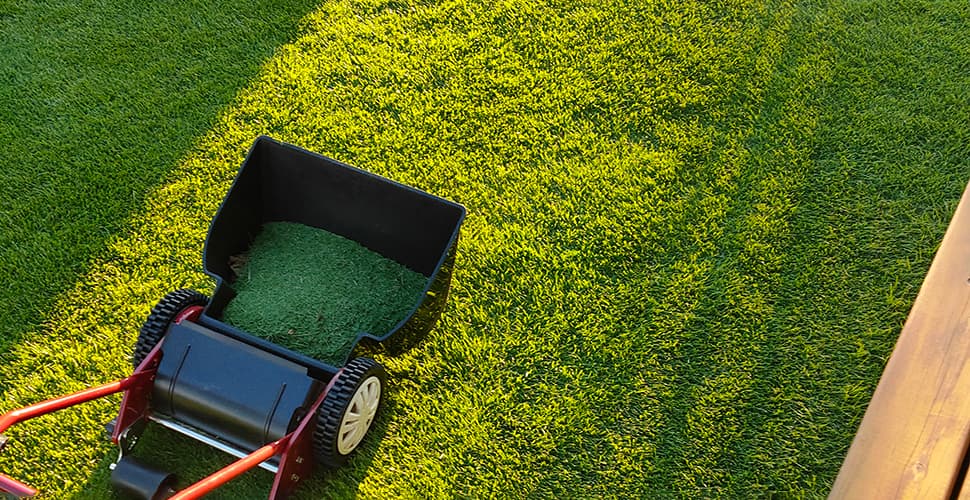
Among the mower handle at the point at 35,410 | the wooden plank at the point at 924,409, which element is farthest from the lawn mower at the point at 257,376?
the wooden plank at the point at 924,409

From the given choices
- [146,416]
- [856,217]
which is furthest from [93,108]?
[856,217]

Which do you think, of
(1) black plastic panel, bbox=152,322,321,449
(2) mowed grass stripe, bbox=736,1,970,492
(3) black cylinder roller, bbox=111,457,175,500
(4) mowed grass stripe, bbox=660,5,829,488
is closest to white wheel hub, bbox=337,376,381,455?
(1) black plastic panel, bbox=152,322,321,449

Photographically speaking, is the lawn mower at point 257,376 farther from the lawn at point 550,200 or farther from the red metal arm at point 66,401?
the lawn at point 550,200

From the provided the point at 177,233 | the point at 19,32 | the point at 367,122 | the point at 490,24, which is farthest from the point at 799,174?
the point at 19,32

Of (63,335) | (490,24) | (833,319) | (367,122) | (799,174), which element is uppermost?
(490,24)

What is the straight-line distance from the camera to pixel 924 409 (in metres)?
1.50

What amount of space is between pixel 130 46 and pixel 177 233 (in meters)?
0.95

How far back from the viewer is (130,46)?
2.79 metres

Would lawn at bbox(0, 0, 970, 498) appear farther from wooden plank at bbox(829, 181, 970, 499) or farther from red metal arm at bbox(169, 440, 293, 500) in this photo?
wooden plank at bbox(829, 181, 970, 499)

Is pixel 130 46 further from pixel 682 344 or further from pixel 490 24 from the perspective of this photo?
pixel 682 344

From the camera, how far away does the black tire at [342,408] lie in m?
1.69

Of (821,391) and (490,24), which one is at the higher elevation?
(490,24)

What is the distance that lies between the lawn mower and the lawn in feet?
0.61

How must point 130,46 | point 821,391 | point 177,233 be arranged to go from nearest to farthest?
point 821,391 < point 177,233 < point 130,46
